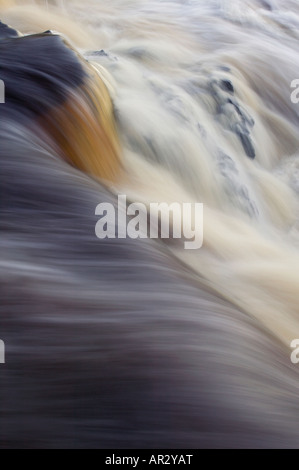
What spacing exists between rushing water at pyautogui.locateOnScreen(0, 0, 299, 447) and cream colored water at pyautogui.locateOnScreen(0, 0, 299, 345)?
2cm

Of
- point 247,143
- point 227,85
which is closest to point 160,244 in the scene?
point 247,143

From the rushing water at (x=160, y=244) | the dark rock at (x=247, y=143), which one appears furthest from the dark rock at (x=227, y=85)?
the dark rock at (x=247, y=143)

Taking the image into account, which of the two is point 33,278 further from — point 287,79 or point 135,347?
point 287,79

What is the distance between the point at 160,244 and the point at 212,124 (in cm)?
240

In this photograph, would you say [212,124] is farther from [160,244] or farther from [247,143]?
[160,244]

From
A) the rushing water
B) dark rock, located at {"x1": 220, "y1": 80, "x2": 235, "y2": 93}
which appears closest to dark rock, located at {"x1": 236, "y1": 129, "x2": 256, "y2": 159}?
the rushing water

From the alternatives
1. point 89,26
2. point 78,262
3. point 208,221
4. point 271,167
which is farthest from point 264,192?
point 78,262

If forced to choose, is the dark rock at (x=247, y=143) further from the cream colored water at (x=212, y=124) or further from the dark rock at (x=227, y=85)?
the dark rock at (x=227, y=85)

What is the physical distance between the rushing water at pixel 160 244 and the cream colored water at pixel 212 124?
2cm

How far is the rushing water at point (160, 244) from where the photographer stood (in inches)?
60.1

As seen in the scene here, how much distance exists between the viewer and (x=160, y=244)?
2578mm

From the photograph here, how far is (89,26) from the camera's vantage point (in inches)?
228

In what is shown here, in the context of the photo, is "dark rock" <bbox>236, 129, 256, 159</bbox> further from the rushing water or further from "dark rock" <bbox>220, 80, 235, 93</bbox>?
"dark rock" <bbox>220, 80, 235, 93</bbox>

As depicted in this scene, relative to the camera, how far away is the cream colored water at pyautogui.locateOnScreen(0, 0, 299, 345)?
3168 mm
